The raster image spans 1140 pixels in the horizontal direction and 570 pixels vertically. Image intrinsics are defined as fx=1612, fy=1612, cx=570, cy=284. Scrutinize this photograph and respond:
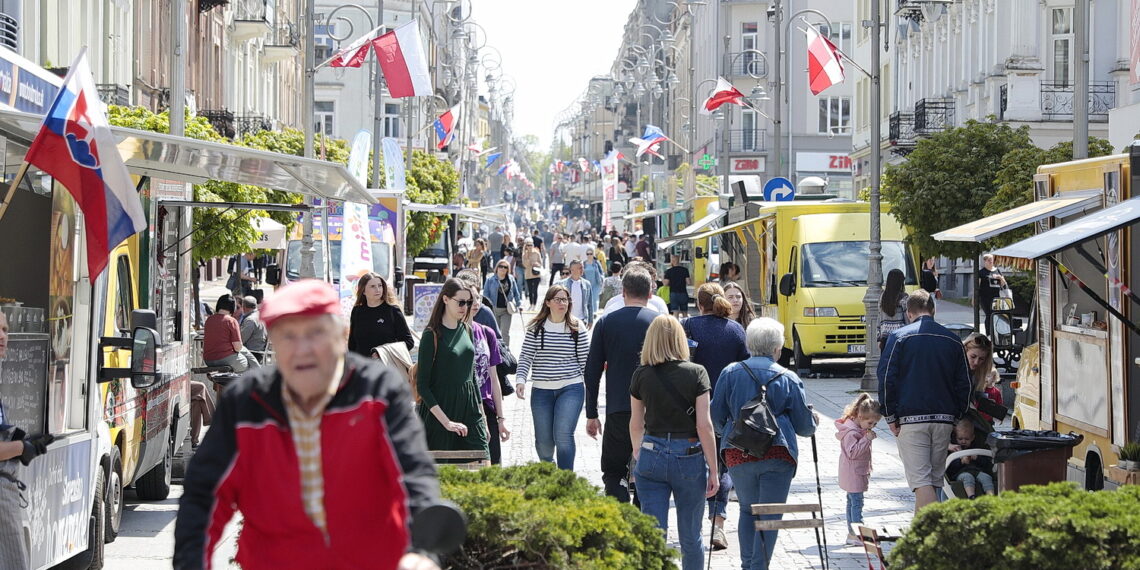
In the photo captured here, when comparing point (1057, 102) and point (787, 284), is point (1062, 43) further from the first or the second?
point (787, 284)

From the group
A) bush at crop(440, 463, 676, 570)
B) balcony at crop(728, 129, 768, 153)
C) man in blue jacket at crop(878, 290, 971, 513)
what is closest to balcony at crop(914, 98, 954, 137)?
man in blue jacket at crop(878, 290, 971, 513)

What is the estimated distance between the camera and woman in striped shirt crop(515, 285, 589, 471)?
1090cm

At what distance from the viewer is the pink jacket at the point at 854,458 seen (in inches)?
386

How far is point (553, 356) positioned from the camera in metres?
11.0

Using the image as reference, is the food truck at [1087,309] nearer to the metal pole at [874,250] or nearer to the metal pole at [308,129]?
the metal pole at [874,250]

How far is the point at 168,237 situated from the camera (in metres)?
12.1

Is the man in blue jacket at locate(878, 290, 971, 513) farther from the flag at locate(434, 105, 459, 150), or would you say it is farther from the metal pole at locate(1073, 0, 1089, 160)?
the flag at locate(434, 105, 459, 150)

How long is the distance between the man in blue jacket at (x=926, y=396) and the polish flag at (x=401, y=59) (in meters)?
17.8

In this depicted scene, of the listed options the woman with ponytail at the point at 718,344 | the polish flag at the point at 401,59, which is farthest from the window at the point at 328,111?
the woman with ponytail at the point at 718,344

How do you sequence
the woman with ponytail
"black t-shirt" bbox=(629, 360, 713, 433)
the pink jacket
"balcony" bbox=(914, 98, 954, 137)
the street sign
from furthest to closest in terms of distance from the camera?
"balcony" bbox=(914, 98, 954, 137) < the street sign < the woman with ponytail < the pink jacket < "black t-shirt" bbox=(629, 360, 713, 433)

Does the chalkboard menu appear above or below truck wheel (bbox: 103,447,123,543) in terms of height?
above

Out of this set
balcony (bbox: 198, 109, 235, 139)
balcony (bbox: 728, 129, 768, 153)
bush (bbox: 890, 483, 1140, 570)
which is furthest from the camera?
balcony (bbox: 728, 129, 768, 153)

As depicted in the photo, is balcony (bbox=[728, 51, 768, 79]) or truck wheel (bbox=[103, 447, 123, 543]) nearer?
truck wheel (bbox=[103, 447, 123, 543])

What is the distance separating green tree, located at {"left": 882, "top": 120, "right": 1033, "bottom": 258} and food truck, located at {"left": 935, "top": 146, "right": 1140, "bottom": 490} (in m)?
11.3
